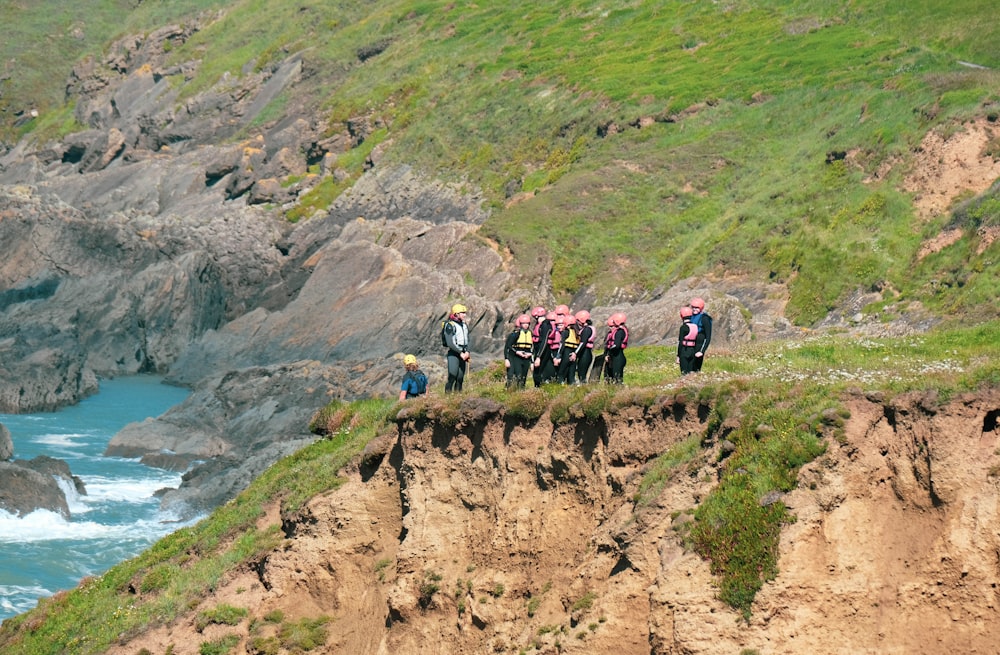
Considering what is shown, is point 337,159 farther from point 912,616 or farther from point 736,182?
point 912,616

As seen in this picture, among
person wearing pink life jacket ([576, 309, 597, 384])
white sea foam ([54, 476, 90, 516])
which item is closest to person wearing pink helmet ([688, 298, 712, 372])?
person wearing pink life jacket ([576, 309, 597, 384])

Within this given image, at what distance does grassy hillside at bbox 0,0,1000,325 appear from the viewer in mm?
54062

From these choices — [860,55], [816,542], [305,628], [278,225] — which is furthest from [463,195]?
[816,542]

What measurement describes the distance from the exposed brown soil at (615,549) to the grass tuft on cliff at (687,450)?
25 cm

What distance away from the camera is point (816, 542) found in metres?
14.9

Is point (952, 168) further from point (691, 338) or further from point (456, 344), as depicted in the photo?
point (456, 344)

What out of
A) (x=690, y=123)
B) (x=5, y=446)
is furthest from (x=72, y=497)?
(x=690, y=123)

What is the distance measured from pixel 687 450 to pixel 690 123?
61.8m

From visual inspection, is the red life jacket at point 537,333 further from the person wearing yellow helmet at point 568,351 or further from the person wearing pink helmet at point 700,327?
the person wearing pink helmet at point 700,327

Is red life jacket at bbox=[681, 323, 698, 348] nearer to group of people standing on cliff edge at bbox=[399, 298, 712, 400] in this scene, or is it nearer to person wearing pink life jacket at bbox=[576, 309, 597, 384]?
group of people standing on cliff edge at bbox=[399, 298, 712, 400]

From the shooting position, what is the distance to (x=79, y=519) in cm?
4312

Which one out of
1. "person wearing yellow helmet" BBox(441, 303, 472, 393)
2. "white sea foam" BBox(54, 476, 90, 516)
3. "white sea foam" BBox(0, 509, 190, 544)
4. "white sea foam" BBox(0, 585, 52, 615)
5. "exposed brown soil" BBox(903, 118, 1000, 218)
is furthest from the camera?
"exposed brown soil" BBox(903, 118, 1000, 218)

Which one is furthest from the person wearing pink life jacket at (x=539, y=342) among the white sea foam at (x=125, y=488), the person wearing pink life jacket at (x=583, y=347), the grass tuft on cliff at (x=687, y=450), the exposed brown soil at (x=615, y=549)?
the white sea foam at (x=125, y=488)

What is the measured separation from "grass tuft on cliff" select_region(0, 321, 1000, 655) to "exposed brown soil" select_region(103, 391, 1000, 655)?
0.25 metres
